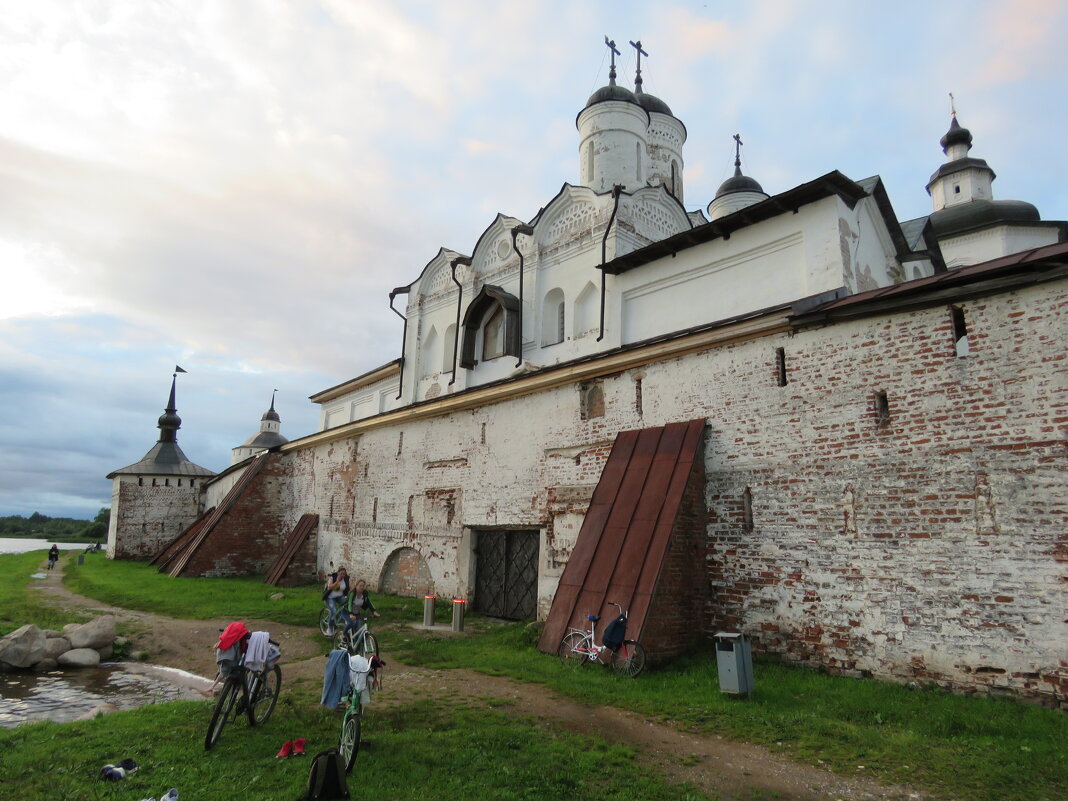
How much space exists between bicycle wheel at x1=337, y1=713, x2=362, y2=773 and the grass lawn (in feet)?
0.59

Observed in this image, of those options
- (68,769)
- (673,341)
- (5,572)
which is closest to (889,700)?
(673,341)

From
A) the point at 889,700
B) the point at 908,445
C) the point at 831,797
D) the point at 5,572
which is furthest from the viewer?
the point at 5,572

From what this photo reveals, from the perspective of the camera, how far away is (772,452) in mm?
9422

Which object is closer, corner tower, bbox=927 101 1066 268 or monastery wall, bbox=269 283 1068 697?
monastery wall, bbox=269 283 1068 697

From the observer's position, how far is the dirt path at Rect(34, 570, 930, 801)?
5.16 m

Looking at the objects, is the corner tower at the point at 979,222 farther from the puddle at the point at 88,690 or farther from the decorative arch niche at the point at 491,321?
the puddle at the point at 88,690

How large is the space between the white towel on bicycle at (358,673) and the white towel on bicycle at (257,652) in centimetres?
120

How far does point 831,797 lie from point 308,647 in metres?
8.40

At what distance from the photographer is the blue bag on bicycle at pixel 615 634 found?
840cm

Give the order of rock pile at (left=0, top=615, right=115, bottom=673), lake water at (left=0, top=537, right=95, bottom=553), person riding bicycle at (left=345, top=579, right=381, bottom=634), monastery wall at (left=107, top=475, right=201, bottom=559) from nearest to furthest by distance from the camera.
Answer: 1. rock pile at (left=0, top=615, right=115, bottom=673)
2. person riding bicycle at (left=345, top=579, right=381, bottom=634)
3. monastery wall at (left=107, top=475, right=201, bottom=559)
4. lake water at (left=0, top=537, right=95, bottom=553)

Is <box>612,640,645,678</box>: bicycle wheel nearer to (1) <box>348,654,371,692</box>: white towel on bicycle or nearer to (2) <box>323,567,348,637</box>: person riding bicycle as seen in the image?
(1) <box>348,654,371,692</box>: white towel on bicycle

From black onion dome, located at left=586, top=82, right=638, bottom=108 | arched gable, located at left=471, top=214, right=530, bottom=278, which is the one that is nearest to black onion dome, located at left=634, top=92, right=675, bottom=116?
black onion dome, located at left=586, top=82, right=638, bottom=108

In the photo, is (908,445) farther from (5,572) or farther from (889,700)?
(5,572)

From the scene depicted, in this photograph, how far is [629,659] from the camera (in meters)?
8.46
